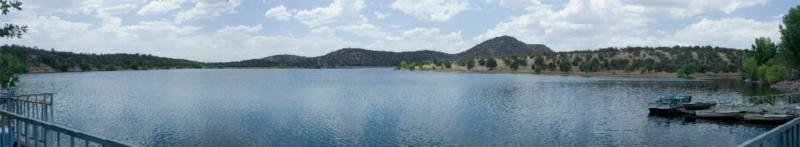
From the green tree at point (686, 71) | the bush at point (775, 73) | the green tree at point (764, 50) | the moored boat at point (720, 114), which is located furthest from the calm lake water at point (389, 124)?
the green tree at point (686, 71)

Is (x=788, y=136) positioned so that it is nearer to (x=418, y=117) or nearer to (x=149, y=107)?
(x=418, y=117)

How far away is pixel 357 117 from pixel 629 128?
85.1 ft

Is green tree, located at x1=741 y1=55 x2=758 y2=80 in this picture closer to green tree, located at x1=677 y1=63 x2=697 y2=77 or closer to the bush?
the bush

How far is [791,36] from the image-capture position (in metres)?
93.3

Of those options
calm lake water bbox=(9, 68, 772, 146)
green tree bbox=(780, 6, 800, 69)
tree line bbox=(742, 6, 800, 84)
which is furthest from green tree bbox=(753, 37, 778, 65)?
calm lake water bbox=(9, 68, 772, 146)

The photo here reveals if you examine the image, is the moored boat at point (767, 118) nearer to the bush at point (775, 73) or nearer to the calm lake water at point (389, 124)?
the calm lake water at point (389, 124)

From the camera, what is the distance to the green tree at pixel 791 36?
92688 mm

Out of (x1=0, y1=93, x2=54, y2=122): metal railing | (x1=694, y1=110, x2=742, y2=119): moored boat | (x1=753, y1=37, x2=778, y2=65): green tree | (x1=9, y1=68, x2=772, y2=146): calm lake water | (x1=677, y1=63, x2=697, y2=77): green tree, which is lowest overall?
(x1=9, y1=68, x2=772, y2=146): calm lake water

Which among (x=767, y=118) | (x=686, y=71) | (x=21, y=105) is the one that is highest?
(x=686, y=71)

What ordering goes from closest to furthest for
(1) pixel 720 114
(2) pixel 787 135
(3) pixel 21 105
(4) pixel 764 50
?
(2) pixel 787 135
(3) pixel 21 105
(1) pixel 720 114
(4) pixel 764 50

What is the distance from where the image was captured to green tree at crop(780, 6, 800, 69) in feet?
304

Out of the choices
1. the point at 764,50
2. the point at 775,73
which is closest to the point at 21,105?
the point at 775,73

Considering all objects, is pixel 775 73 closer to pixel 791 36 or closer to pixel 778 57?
pixel 778 57

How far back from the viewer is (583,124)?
57.1 meters
